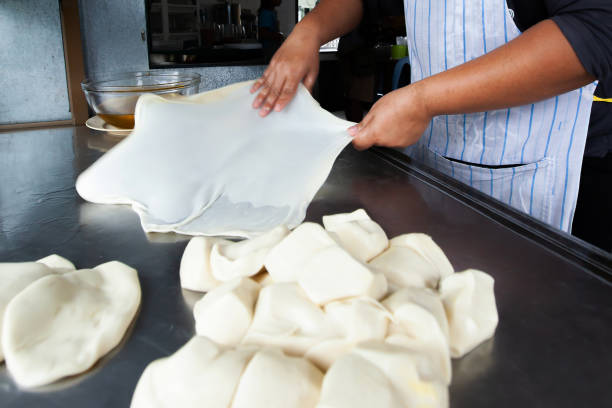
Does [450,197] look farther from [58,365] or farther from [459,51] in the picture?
[58,365]

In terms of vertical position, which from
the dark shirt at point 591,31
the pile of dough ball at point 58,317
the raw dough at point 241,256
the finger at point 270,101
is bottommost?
the pile of dough ball at point 58,317

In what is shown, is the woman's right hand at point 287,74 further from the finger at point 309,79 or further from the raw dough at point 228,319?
the raw dough at point 228,319

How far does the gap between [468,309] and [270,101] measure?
2.78 feet

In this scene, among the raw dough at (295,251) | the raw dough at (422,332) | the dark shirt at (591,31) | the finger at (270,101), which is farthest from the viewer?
the finger at (270,101)

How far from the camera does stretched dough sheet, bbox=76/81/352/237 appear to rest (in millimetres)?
1099

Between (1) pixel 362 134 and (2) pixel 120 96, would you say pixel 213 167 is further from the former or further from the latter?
(2) pixel 120 96

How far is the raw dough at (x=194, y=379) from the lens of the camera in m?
0.53

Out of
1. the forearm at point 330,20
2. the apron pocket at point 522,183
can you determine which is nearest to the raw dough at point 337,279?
the apron pocket at point 522,183

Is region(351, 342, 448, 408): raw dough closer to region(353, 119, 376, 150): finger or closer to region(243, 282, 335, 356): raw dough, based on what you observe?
region(243, 282, 335, 356): raw dough

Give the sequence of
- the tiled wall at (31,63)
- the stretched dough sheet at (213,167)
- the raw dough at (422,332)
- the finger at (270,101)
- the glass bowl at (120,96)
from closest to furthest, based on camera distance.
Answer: the raw dough at (422,332), the stretched dough sheet at (213,167), the finger at (270,101), the glass bowl at (120,96), the tiled wall at (31,63)

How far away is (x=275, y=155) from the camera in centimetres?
126

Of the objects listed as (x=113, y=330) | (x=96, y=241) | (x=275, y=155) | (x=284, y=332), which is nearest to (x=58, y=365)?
(x=113, y=330)

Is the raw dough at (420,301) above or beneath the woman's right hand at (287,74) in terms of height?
beneath

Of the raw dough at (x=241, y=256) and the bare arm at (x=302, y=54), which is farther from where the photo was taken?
the bare arm at (x=302, y=54)
